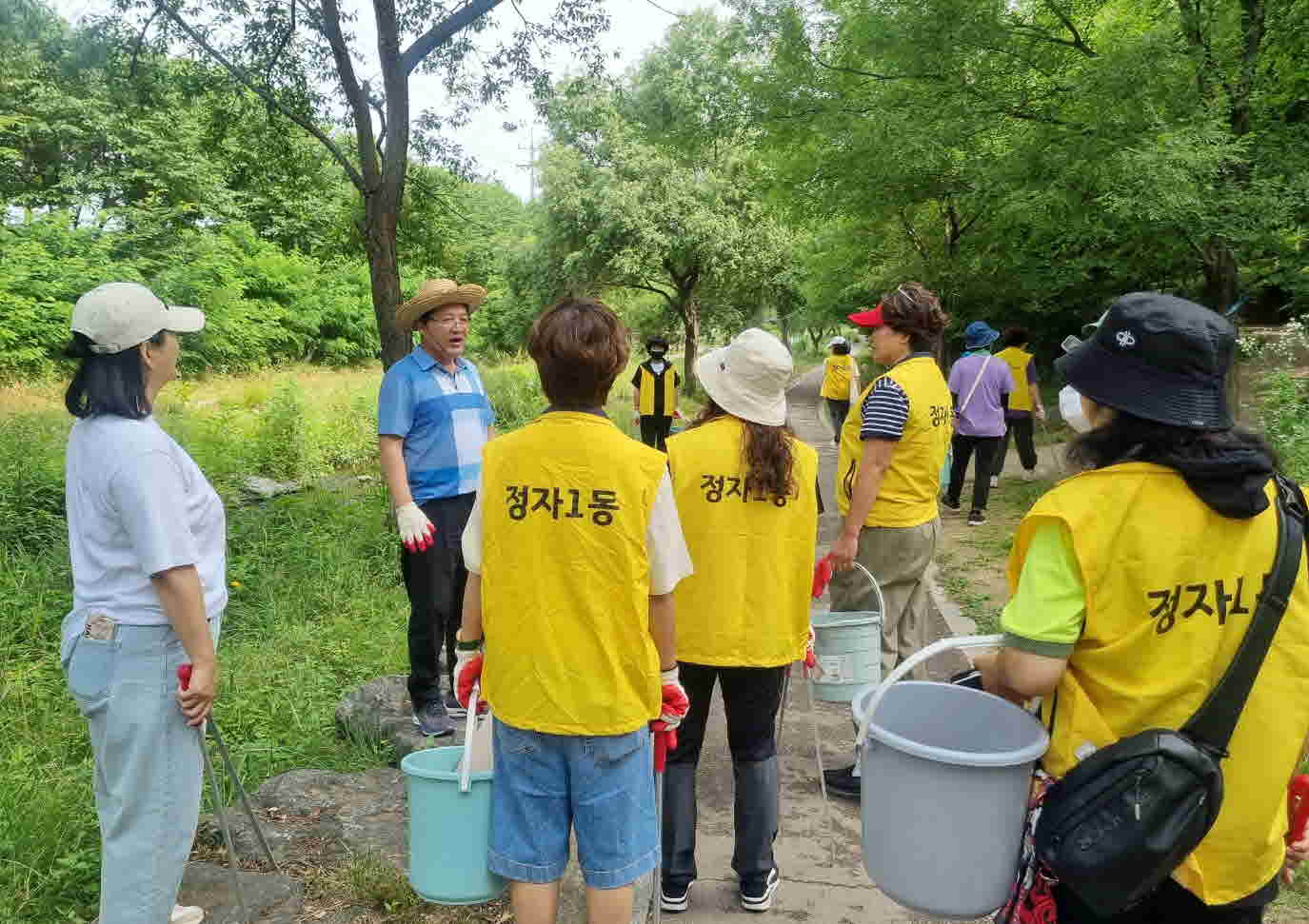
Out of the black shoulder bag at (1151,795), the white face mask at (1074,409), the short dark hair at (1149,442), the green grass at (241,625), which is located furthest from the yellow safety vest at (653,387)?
the black shoulder bag at (1151,795)

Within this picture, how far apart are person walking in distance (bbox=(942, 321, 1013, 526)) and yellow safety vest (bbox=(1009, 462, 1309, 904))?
6.69 metres

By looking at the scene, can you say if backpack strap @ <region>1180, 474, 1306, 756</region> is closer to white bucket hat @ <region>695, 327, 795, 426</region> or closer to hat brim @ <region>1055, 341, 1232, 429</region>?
hat brim @ <region>1055, 341, 1232, 429</region>

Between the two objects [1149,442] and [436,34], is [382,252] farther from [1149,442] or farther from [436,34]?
[1149,442]

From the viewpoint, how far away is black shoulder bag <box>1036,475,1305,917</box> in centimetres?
148

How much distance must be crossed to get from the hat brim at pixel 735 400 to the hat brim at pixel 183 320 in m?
1.43

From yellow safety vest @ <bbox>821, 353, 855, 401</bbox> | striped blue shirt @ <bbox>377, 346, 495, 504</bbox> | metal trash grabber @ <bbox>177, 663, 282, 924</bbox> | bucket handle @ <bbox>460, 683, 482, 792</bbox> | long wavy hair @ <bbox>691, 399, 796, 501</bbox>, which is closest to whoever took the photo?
bucket handle @ <bbox>460, 683, 482, 792</bbox>

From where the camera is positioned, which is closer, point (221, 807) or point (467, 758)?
point (467, 758)

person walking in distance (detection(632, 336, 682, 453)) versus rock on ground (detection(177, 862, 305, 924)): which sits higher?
person walking in distance (detection(632, 336, 682, 453))

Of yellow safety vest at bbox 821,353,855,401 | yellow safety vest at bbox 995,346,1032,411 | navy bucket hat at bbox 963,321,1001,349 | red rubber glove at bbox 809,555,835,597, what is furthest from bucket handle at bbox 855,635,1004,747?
yellow safety vest at bbox 821,353,855,401

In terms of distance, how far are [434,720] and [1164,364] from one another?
3.35m

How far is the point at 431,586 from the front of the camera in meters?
3.98

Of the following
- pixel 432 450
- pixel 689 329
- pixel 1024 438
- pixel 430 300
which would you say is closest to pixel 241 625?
pixel 432 450

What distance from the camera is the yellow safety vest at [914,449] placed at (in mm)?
3631

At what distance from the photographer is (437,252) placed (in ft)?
30.7
